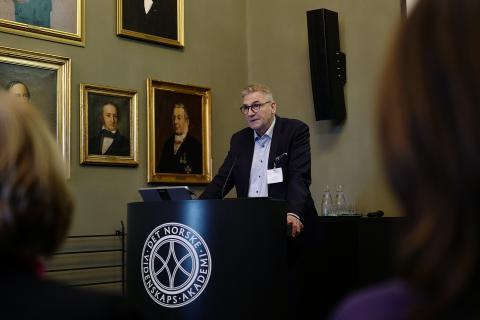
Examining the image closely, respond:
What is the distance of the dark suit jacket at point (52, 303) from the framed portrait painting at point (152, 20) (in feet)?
14.3

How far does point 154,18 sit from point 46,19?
0.93 metres

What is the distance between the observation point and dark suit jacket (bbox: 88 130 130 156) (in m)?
4.70

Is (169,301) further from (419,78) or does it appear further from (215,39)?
(215,39)

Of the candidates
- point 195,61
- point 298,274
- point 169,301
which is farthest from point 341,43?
point 169,301

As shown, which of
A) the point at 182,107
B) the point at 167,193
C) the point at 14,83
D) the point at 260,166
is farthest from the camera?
the point at 182,107

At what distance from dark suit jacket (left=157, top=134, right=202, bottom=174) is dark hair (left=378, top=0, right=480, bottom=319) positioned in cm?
449

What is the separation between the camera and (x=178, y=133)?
5.25 meters

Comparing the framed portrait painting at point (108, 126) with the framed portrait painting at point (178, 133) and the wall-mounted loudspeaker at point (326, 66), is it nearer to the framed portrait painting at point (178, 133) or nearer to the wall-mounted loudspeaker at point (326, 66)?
the framed portrait painting at point (178, 133)

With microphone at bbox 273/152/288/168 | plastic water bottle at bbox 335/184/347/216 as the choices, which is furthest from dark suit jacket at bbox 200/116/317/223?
plastic water bottle at bbox 335/184/347/216

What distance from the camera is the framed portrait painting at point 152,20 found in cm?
502

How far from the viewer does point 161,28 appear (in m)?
5.23

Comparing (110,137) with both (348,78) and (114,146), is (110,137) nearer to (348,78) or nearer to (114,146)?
(114,146)

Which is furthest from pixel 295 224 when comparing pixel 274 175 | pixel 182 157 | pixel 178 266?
pixel 182 157

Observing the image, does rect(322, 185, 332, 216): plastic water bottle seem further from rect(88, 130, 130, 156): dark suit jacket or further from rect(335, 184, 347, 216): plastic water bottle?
rect(88, 130, 130, 156): dark suit jacket
